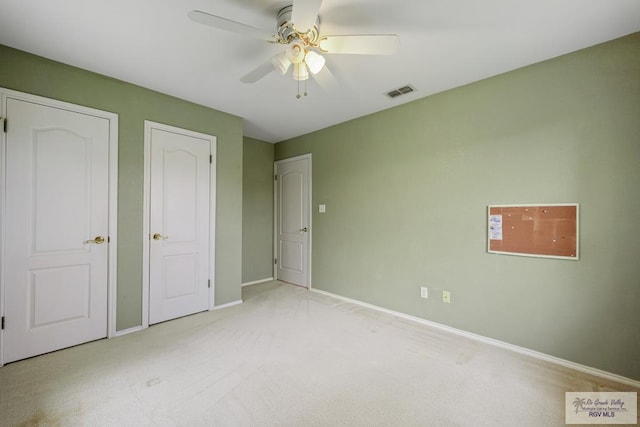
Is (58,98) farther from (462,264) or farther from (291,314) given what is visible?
(462,264)

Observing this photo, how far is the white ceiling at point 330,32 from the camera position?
1.75 metres

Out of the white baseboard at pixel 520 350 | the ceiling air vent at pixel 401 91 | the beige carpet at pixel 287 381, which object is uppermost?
the ceiling air vent at pixel 401 91

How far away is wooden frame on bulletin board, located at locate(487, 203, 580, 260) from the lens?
Answer: 219 centimetres

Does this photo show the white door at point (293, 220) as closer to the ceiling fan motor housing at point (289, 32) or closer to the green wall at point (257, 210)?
the green wall at point (257, 210)

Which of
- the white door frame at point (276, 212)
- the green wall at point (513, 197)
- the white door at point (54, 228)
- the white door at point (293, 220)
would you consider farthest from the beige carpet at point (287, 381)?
the white door at point (293, 220)

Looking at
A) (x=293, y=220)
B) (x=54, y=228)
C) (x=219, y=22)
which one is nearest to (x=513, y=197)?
(x=219, y=22)

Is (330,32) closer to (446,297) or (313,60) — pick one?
(313,60)

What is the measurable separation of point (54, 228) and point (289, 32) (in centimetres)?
248

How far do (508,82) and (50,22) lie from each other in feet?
11.7

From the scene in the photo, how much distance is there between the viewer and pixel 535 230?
2.35 meters

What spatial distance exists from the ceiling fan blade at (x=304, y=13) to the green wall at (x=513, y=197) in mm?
1903

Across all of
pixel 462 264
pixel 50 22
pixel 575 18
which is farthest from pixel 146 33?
pixel 462 264

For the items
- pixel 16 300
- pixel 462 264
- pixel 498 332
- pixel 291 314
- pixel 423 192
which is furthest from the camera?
pixel 291 314

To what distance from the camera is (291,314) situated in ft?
10.7
